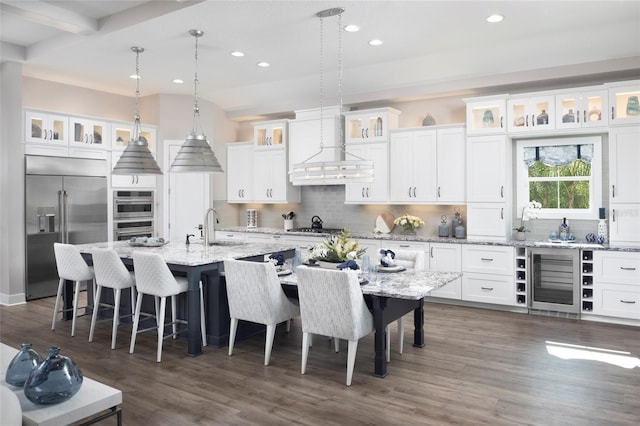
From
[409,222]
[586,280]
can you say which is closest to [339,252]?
[409,222]

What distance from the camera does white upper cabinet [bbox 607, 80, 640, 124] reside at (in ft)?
17.1

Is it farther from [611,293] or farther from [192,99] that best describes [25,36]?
[611,293]

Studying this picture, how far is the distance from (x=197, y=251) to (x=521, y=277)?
3.79 m

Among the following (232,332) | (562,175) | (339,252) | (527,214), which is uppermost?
(562,175)

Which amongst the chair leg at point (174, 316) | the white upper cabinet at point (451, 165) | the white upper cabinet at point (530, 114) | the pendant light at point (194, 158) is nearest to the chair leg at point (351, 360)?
the chair leg at point (174, 316)

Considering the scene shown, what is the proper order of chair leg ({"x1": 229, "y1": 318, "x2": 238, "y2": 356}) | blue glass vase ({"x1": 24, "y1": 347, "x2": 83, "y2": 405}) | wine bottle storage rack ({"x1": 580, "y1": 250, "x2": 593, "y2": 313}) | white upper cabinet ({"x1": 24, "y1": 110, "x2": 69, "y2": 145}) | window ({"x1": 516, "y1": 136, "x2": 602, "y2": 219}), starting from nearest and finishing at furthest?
1. blue glass vase ({"x1": 24, "y1": 347, "x2": 83, "y2": 405})
2. chair leg ({"x1": 229, "y1": 318, "x2": 238, "y2": 356})
3. wine bottle storage rack ({"x1": 580, "y1": 250, "x2": 593, "y2": 313})
4. window ({"x1": 516, "y1": 136, "x2": 602, "y2": 219})
5. white upper cabinet ({"x1": 24, "y1": 110, "x2": 69, "y2": 145})

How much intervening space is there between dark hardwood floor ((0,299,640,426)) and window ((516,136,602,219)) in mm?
1546

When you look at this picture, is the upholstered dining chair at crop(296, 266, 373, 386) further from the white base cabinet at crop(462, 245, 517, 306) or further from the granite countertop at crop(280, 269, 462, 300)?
the white base cabinet at crop(462, 245, 517, 306)

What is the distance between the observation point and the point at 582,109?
18.1 feet

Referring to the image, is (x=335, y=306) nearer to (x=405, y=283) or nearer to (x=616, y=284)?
(x=405, y=283)

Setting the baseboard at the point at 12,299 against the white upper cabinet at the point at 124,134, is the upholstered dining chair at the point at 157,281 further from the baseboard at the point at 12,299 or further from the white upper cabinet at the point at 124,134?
the white upper cabinet at the point at 124,134

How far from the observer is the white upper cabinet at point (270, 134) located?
7801 mm

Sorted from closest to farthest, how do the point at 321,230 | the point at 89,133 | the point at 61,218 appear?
1. the point at 61,218
2. the point at 89,133
3. the point at 321,230

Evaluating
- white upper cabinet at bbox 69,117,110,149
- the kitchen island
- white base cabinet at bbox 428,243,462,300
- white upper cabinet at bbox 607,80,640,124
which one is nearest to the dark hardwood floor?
the kitchen island
